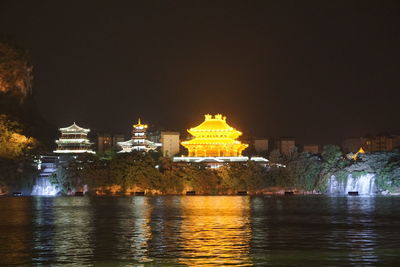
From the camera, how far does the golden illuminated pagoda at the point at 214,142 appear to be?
96875 millimetres

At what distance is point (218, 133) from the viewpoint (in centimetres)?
9812

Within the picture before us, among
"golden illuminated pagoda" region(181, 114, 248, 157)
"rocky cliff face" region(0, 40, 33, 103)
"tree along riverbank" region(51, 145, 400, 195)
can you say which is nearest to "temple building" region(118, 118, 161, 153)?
"golden illuminated pagoda" region(181, 114, 248, 157)

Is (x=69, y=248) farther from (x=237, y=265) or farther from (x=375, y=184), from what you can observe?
(x=375, y=184)

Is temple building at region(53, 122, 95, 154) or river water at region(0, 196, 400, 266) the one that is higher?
temple building at region(53, 122, 95, 154)

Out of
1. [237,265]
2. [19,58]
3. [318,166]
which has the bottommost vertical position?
[237,265]

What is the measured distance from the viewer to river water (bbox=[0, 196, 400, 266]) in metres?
25.0

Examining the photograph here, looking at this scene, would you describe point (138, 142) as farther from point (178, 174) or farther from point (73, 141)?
point (178, 174)

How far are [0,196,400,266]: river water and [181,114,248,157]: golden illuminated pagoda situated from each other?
4844cm

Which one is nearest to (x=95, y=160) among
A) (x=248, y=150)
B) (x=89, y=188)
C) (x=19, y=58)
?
(x=89, y=188)

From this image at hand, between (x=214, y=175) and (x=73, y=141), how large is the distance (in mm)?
25833

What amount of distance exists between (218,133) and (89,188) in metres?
22.2

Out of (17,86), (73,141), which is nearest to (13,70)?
(17,86)

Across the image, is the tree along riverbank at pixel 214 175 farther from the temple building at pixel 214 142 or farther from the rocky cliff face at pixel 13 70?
the rocky cliff face at pixel 13 70

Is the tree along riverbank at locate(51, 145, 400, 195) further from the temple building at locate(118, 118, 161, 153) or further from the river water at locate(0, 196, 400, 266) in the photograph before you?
the river water at locate(0, 196, 400, 266)
